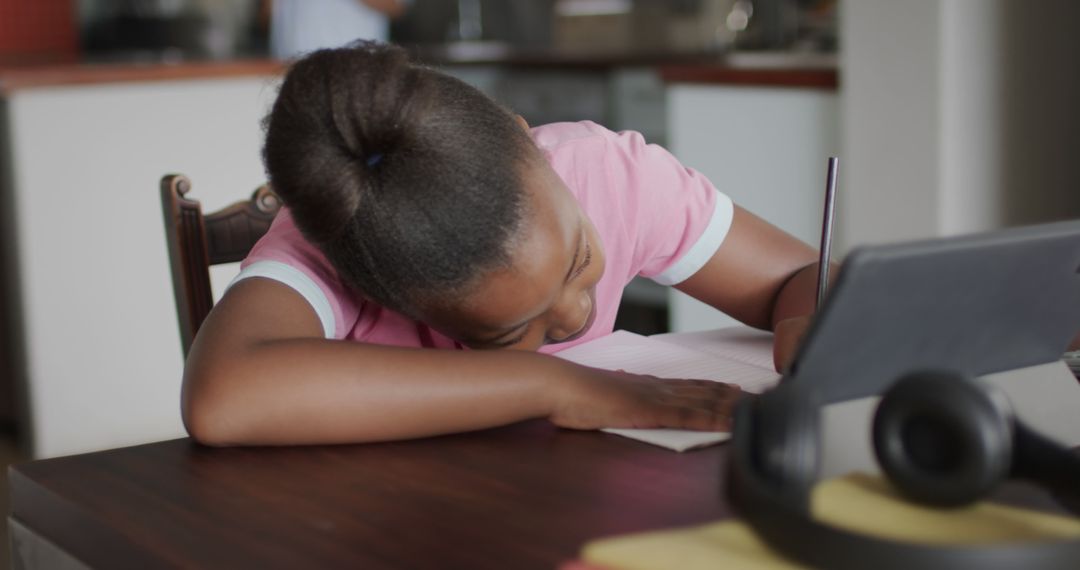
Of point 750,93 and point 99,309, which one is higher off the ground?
point 750,93

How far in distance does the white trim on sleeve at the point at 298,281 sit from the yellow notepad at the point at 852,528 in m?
0.45

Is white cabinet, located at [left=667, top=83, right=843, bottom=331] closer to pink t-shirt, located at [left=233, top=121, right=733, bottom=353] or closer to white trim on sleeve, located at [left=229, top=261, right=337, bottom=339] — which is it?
pink t-shirt, located at [left=233, top=121, right=733, bottom=353]

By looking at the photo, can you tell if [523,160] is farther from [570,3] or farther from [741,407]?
[570,3]

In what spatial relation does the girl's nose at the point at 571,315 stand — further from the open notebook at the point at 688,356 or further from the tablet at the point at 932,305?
the tablet at the point at 932,305

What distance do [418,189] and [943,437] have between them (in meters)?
0.41

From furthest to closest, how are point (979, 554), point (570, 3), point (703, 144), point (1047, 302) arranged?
point (570, 3), point (703, 144), point (1047, 302), point (979, 554)

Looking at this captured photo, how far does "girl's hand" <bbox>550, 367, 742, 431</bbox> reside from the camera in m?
0.79

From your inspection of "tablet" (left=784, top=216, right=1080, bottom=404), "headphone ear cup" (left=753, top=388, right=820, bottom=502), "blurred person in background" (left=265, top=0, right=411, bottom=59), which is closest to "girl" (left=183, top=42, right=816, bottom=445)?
"tablet" (left=784, top=216, right=1080, bottom=404)

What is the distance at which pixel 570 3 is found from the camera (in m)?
4.85

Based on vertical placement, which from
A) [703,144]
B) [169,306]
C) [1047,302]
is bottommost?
[169,306]

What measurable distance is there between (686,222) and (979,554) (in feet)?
2.45

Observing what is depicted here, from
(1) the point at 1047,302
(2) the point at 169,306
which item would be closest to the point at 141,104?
(2) the point at 169,306

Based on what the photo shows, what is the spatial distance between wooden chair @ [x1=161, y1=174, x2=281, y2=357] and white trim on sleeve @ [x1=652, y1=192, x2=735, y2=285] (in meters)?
0.38

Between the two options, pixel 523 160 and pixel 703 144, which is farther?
pixel 703 144
